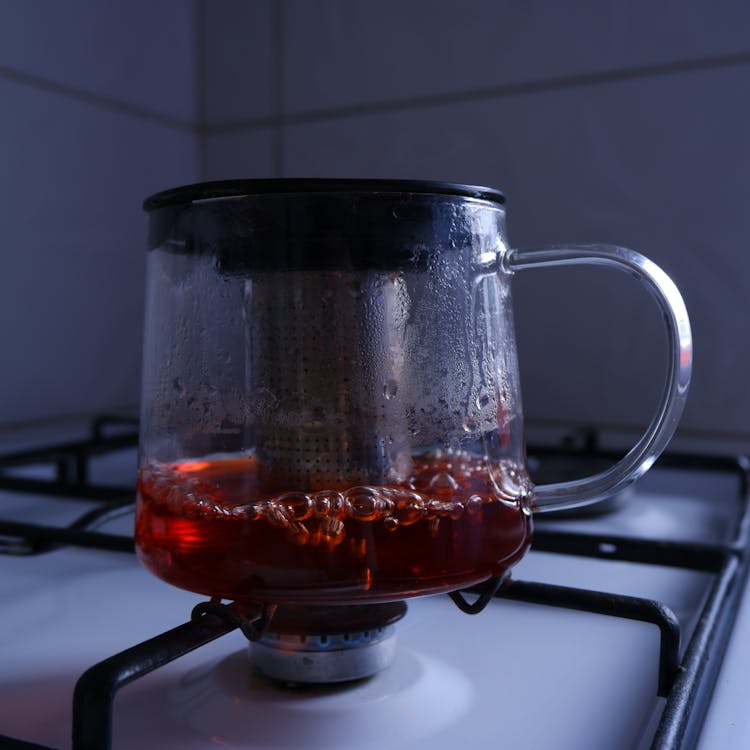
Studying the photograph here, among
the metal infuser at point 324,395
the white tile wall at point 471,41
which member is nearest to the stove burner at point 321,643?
the metal infuser at point 324,395

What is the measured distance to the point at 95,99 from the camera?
892mm

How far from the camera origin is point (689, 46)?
2.49ft

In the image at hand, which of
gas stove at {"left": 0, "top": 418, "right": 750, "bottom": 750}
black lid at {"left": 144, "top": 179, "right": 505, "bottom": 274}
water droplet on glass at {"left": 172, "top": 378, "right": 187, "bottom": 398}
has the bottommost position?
gas stove at {"left": 0, "top": 418, "right": 750, "bottom": 750}

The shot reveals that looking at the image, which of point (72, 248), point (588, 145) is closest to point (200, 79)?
point (72, 248)

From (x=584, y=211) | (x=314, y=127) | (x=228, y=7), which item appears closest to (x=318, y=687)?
(x=584, y=211)

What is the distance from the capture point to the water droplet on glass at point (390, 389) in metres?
0.32

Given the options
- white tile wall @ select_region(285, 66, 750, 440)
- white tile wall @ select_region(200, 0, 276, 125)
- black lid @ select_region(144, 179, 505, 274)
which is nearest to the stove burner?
black lid @ select_region(144, 179, 505, 274)

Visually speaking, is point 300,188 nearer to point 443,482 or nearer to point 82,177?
point 443,482

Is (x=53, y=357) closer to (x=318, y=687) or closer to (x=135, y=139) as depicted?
(x=135, y=139)

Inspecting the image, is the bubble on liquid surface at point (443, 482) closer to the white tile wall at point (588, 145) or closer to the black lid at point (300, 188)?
the black lid at point (300, 188)

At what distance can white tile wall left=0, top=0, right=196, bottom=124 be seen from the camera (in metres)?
0.81

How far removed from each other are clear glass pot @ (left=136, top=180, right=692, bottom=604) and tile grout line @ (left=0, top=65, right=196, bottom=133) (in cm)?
55

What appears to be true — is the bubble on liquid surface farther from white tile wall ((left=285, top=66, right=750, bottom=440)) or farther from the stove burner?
white tile wall ((left=285, top=66, right=750, bottom=440))

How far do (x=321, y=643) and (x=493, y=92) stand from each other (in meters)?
0.65
